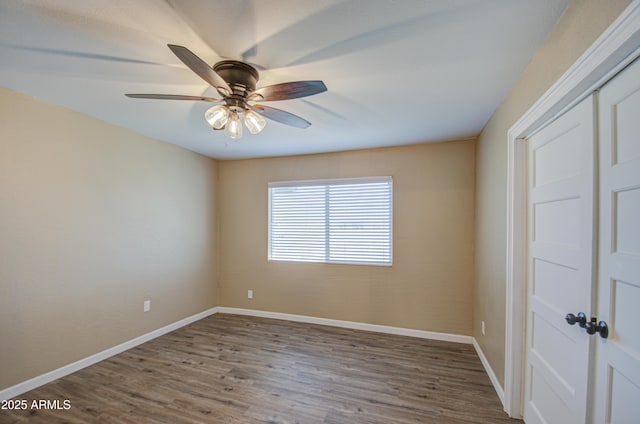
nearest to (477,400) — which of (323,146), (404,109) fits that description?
(404,109)

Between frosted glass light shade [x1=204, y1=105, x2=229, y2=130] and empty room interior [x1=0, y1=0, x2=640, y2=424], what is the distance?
2 cm

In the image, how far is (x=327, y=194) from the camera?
3.84m

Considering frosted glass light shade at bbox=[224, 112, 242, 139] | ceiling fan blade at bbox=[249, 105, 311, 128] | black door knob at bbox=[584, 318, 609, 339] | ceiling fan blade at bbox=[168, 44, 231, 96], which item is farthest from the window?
ceiling fan blade at bbox=[168, 44, 231, 96]

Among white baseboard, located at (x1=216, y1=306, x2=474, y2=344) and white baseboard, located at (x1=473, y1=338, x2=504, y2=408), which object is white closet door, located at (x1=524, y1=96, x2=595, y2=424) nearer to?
white baseboard, located at (x1=473, y1=338, x2=504, y2=408)

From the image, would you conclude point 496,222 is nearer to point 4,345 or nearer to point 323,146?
point 323,146

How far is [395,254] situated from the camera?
347cm

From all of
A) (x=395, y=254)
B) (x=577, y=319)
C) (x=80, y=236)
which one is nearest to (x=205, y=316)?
(x=80, y=236)

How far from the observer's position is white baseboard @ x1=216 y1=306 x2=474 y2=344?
10.6 ft

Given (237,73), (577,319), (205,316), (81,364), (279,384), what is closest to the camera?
(577,319)

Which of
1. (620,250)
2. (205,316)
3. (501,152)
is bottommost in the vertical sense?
(205,316)

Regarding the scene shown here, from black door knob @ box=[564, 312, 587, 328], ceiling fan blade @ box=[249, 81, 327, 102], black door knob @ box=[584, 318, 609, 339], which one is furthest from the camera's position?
ceiling fan blade @ box=[249, 81, 327, 102]

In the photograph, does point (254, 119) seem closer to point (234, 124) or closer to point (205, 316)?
point (234, 124)

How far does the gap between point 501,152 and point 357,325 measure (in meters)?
2.67

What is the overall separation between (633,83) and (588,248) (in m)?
0.71
